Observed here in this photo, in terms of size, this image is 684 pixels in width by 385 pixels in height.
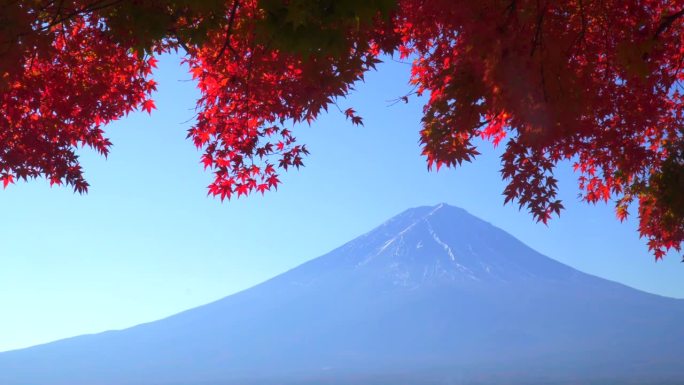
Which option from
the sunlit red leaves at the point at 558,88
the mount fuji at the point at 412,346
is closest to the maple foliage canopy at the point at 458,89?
the sunlit red leaves at the point at 558,88

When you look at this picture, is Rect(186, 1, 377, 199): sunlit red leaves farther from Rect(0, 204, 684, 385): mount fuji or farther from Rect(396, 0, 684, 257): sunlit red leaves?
Rect(0, 204, 684, 385): mount fuji

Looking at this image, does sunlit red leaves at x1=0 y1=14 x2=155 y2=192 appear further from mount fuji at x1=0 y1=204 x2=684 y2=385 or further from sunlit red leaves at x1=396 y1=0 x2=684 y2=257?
mount fuji at x1=0 y1=204 x2=684 y2=385

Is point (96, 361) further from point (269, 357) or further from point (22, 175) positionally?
point (22, 175)

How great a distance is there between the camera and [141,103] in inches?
381

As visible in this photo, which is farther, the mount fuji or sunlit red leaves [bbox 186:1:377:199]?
the mount fuji

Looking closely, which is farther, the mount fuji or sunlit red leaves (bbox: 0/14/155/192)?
the mount fuji

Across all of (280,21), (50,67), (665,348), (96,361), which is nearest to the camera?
(280,21)

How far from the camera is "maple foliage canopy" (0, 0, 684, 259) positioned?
→ 6.14m

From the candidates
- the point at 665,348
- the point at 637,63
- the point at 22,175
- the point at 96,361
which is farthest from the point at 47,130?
the point at 96,361

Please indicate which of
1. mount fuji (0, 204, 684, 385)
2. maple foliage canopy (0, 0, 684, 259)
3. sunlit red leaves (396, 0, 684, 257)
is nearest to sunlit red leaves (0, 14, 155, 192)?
maple foliage canopy (0, 0, 684, 259)

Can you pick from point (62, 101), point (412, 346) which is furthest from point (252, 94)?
point (412, 346)

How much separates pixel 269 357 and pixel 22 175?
168964 millimetres

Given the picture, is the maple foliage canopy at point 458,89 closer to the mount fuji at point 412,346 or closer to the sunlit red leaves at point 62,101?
the sunlit red leaves at point 62,101

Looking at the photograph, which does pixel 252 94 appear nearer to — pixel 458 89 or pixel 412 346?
pixel 458 89
